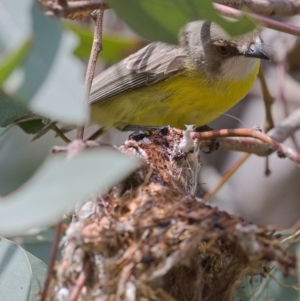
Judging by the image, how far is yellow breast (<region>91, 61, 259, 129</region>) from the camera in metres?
3.35

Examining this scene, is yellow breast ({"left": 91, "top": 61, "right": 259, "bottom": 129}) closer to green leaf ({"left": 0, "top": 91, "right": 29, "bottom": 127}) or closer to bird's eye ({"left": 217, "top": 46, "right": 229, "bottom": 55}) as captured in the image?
bird's eye ({"left": 217, "top": 46, "right": 229, "bottom": 55})

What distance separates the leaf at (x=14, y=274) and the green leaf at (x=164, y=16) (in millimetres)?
960

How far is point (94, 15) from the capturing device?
8.85 ft

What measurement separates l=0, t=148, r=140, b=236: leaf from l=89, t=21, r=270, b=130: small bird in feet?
6.62

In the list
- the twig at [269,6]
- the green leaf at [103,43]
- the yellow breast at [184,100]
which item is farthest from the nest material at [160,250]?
the yellow breast at [184,100]

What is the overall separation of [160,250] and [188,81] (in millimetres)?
1763

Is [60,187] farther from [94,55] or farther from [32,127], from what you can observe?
[32,127]

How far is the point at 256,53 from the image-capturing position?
3.24m

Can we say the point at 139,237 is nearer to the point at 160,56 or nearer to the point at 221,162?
the point at 160,56

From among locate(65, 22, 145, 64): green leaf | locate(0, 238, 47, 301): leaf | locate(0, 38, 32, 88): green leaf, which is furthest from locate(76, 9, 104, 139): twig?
locate(0, 38, 32, 88): green leaf

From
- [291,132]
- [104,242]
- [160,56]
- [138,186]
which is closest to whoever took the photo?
[104,242]

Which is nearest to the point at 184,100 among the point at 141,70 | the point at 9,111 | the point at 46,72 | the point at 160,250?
the point at 141,70

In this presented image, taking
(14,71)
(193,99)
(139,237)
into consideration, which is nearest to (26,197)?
(14,71)

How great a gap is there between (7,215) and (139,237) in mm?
544
